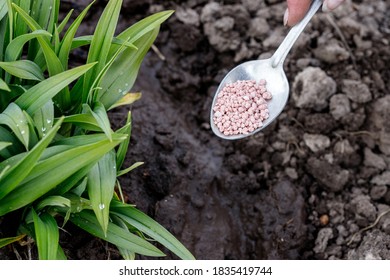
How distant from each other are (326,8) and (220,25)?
858 millimetres

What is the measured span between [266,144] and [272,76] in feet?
1.44

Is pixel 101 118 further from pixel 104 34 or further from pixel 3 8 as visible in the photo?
pixel 3 8

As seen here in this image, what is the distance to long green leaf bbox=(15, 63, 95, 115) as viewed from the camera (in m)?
1.72

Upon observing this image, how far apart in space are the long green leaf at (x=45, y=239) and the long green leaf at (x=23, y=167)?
132 millimetres

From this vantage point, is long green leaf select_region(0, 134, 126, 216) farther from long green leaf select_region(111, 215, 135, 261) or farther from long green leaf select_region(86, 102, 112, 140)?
long green leaf select_region(111, 215, 135, 261)

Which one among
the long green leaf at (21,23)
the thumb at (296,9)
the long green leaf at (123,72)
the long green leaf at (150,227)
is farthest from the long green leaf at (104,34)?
the thumb at (296,9)

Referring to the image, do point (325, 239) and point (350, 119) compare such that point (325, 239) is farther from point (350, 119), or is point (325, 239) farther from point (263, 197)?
point (350, 119)

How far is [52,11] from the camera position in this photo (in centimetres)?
195

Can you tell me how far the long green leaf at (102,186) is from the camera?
5.48 feet

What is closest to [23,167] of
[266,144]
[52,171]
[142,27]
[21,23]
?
[52,171]

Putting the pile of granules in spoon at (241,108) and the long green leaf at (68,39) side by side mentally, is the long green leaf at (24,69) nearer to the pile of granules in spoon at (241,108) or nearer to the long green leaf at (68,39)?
the long green leaf at (68,39)

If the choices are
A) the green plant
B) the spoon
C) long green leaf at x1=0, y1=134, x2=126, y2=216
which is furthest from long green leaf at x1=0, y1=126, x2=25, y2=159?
the spoon

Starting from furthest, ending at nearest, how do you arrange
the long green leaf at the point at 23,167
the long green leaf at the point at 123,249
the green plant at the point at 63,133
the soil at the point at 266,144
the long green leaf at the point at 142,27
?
1. the soil at the point at 266,144
2. the long green leaf at the point at 142,27
3. the long green leaf at the point at 123,249
4. the green plant at the point at 63,133
5. the long green leaf at the point at 23,167

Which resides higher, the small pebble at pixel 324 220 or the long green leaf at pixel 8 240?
the long green leaf at pixel 8 240
